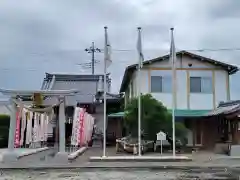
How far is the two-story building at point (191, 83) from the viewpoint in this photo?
2942cm

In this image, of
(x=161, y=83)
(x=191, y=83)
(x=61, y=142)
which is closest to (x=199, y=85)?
(x=191, y=83)

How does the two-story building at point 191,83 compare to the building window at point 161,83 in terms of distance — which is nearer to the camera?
the two-story building at point 191,83

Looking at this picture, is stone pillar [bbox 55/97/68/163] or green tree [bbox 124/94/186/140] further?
green tree [bbox 124/94/186/140]

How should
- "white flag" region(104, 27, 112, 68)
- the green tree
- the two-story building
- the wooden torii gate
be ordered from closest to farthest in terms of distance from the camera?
the wooden torii gate → "white flag" region(104, 27, 112, 68) → the green tree → the two-story building

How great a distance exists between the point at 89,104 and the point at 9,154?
18.4 m

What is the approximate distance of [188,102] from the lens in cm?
2955

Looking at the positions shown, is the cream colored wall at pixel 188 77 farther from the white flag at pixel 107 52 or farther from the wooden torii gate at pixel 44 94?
the wooden torii gate at pixel 44 94

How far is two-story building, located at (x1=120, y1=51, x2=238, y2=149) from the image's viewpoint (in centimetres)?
2942

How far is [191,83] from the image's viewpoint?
29750 millimetres

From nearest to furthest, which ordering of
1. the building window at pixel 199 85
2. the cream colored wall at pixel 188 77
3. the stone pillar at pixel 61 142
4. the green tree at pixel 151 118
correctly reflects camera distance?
the stone pillar at pixel 61 142
the green tree at pixel 151 118
the cream colored wall at pixel 188 77
the building window at pixel 199 85

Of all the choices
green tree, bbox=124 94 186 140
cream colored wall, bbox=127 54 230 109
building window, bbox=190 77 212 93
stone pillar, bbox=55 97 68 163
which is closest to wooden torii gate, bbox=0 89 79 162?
stone pillar, bbox=55 97 68 163

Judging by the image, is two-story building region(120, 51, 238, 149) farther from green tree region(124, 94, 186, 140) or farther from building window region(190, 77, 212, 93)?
green tree region(124, 94, 186, 140)

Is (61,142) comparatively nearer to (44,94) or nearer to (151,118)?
(44,94)

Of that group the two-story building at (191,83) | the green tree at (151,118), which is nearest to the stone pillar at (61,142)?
the green tree at (151,118)
